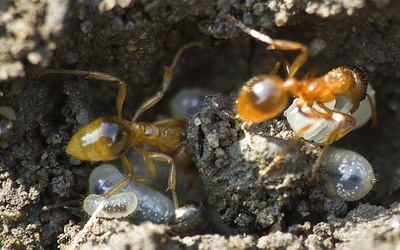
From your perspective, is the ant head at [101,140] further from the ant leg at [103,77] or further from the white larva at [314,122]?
the white larva at [314,122]

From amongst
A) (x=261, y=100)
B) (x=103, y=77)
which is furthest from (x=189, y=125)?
(x=103, y=77)

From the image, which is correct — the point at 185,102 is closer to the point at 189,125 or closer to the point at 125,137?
the point at 189,125

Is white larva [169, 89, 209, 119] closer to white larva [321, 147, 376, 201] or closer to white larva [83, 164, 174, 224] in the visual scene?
white larva [83, 164, 174, 224]

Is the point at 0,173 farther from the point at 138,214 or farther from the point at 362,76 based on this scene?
the point at 362,76

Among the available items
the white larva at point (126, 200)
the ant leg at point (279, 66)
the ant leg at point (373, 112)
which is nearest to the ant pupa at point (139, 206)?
the white larva at point (126, 200)

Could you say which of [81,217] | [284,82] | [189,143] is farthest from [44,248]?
[284,82]

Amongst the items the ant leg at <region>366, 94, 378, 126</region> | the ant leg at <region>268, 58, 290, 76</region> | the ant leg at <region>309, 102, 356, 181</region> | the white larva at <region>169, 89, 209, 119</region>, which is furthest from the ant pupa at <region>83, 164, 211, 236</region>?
the ant leg at <region>366, 94, 378, 126</region>
